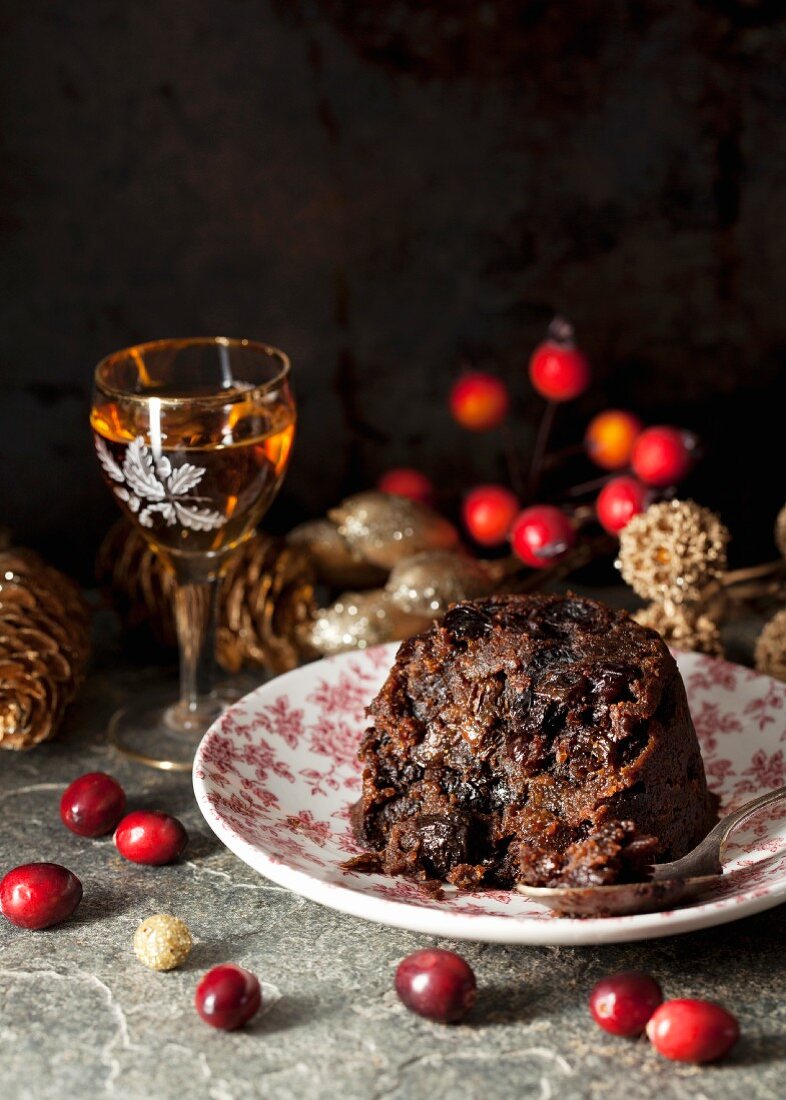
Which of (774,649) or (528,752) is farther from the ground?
(528,752)

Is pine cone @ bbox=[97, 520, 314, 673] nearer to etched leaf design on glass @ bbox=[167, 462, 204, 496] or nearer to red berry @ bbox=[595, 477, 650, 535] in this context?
etched leaf design on glass @ bbox=[167, 462, 204, 496]

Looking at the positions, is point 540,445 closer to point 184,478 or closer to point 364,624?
point 364,624

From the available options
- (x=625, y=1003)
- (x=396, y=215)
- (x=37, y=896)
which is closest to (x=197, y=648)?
(x=37, y=896)

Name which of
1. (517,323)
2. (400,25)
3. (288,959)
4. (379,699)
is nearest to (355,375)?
(517,323)

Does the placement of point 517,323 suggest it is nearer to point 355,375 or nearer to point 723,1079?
point 355,375

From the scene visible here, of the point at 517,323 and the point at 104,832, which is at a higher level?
the point at 517,323

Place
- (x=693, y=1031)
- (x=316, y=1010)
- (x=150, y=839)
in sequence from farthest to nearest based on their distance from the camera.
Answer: (x=150, y=839), (x=316, y=1010), (x=693, y=1031)

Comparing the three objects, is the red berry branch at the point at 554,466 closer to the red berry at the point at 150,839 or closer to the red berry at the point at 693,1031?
the red berry at the point at 150,839
